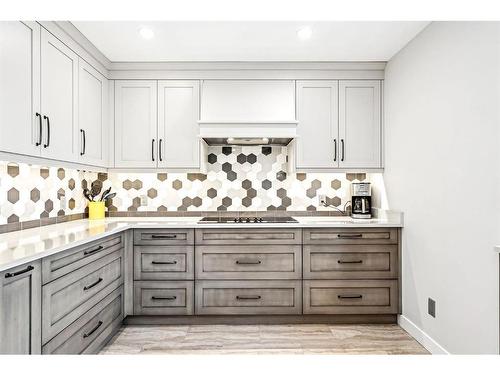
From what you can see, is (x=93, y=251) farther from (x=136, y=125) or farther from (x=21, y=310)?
(x=136, y=125)

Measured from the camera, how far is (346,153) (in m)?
3.41

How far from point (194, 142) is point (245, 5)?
3213mm

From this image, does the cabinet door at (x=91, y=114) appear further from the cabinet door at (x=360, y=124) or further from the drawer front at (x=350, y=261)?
the cabinet door at (x=360, y=124)

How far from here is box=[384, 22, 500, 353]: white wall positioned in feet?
6.39

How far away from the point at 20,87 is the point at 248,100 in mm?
1887

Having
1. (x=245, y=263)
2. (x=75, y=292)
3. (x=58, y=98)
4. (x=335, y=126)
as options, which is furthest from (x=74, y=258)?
(x=335, y=126)

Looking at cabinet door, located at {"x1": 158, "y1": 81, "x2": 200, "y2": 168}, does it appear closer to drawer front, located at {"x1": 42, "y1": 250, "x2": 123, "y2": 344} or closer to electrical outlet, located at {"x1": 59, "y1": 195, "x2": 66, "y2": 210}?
electrical outlet, located at {"x1": 59, "y1": 195, "x2": 66, "y2": 210}

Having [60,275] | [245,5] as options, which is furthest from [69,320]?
[245,5]

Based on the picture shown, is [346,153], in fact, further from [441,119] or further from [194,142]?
[194,142]

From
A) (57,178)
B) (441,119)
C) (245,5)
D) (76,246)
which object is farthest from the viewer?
(57,178)

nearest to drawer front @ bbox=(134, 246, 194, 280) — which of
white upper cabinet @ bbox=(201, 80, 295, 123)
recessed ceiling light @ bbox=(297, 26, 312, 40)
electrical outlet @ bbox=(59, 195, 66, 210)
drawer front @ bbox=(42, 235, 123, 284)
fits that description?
drawer front @ bbox=(42, 235, 123, 284)

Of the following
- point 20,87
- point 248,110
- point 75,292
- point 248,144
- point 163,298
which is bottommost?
point 163,298

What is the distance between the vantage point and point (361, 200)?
11.4 feet

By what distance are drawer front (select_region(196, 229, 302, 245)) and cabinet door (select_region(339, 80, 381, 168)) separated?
2.89ft
